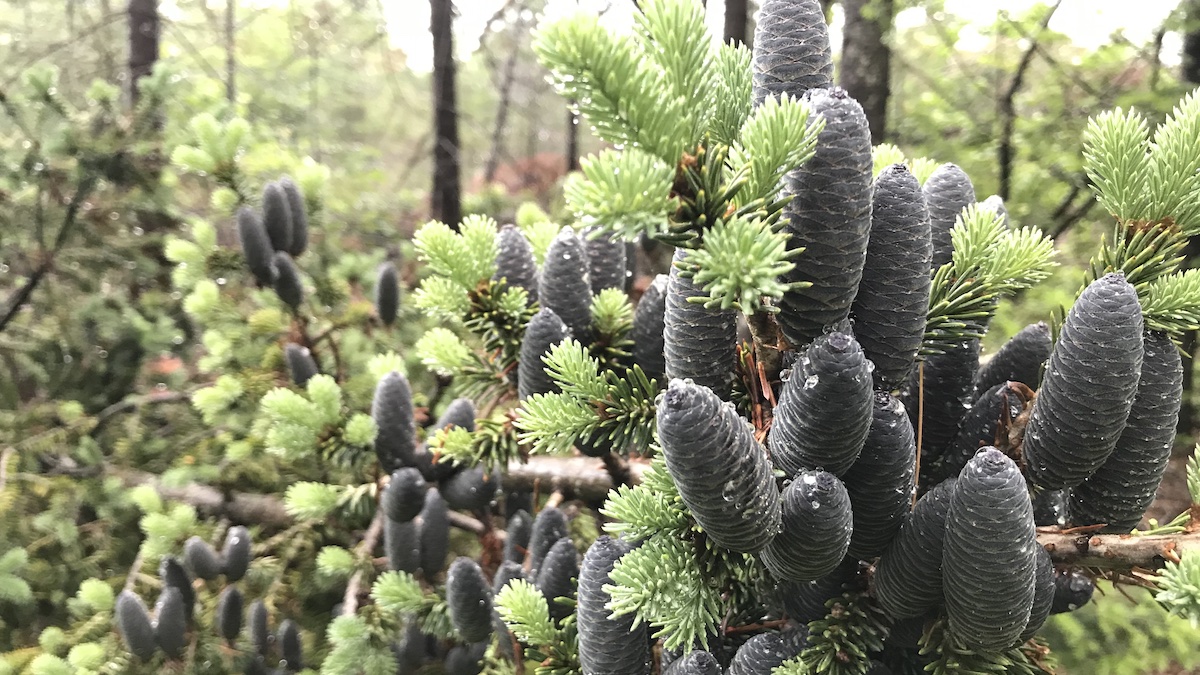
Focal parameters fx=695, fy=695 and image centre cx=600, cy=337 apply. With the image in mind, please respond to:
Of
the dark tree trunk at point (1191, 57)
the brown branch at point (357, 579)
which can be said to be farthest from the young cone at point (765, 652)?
the dark tree trunk at point (1191, 57)

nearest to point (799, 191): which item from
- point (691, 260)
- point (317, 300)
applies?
point (691, 260)

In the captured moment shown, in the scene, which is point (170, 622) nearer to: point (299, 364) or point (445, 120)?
point (299, 364)

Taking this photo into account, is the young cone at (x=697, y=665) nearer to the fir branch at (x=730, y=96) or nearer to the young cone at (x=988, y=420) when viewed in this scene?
the young cone at (x=988, y=420)

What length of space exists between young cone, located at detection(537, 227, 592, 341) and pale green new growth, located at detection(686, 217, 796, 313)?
16.1 inches

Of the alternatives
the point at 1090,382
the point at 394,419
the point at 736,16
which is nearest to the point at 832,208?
the point at 1090,382

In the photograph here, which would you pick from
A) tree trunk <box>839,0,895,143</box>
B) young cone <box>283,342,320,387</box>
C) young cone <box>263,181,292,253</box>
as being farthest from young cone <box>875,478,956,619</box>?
tree trunk <box>839,0,895,143</box>

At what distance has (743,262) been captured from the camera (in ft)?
1.54

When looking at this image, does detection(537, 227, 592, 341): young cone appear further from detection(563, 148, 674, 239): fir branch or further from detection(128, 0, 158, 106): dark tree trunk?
detection(128, 0, 158, 106): dark tree trunk

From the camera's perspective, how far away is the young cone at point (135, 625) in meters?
1.36

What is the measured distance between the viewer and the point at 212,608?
179 cm

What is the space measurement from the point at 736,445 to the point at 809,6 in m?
0.40

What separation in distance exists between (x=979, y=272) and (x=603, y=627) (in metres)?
0.52

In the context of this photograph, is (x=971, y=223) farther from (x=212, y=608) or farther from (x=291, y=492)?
(x=212, y=608)

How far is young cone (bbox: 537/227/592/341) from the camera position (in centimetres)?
88
